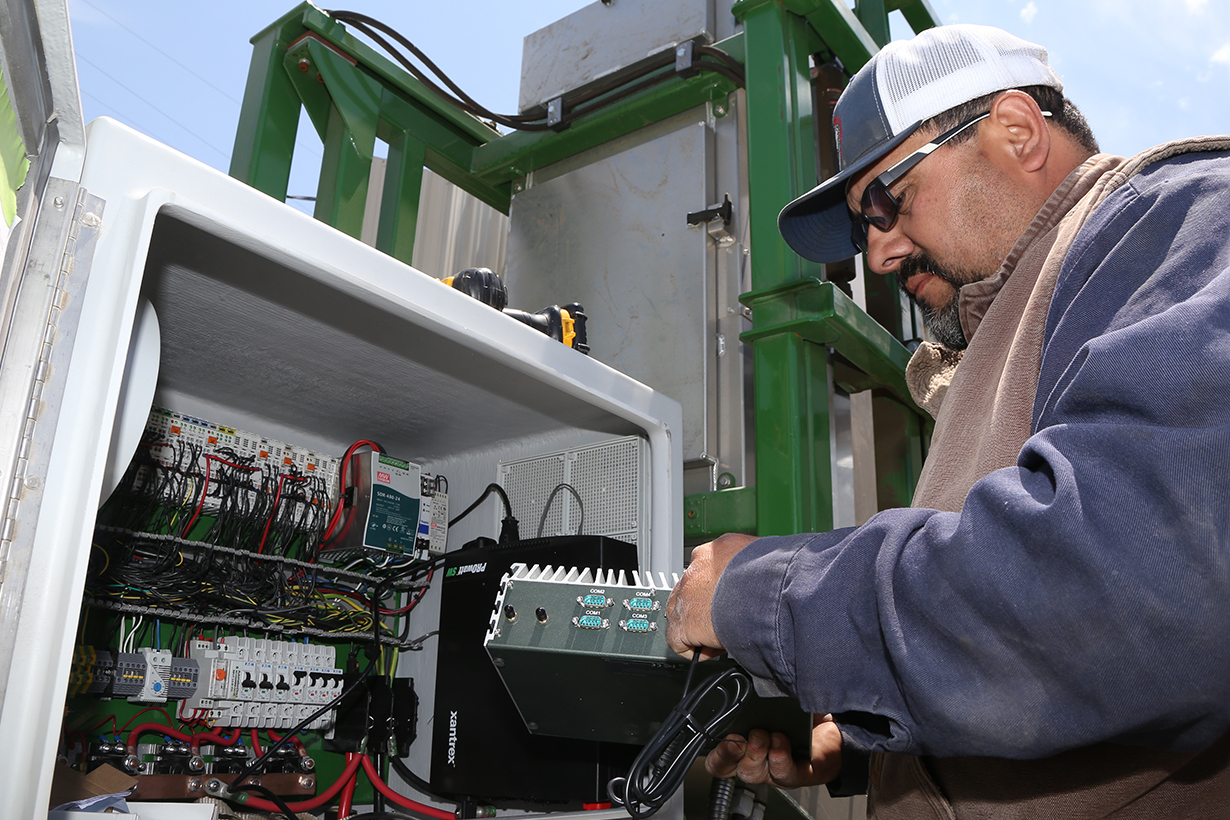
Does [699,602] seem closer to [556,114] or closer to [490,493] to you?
[490,493]

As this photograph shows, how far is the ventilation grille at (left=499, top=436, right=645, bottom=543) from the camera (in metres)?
1.69

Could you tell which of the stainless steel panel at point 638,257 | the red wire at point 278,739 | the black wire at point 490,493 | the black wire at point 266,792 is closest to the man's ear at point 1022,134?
the stainless steel panel at point 638,257

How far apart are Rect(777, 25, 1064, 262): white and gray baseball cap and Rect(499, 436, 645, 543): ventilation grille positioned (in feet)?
2.47

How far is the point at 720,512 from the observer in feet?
6.26

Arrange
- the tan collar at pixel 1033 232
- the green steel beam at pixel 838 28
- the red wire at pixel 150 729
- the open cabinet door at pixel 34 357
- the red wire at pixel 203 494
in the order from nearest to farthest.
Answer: the open cabinet door at pixel 34 357 → the tan collar at pixel 1033 232 → the red wire at pixel 150 729 → the red wire at pixel 203 494 → the green steel beam at pixel 838 28

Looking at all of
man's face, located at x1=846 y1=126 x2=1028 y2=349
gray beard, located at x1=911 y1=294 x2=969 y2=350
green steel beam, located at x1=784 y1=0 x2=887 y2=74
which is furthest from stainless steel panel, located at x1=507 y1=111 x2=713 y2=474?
man's face, located at x1=846 y1=126 x2=1028 y2=349

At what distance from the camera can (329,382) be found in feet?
5.23

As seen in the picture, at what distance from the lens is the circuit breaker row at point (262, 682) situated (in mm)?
1571

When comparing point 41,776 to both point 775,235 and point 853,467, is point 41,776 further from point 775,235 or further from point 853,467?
point 853,467

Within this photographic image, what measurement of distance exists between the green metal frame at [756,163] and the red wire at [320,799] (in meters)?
0.84

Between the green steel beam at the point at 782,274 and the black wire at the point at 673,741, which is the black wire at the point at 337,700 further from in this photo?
the black wire at the point at 673,741

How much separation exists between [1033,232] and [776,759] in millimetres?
673

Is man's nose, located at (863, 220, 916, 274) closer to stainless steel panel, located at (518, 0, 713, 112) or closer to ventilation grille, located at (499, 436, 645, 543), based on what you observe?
ventilation grille, located at (499, 436, 645, 543)

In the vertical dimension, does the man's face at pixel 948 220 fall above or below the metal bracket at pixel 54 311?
above
